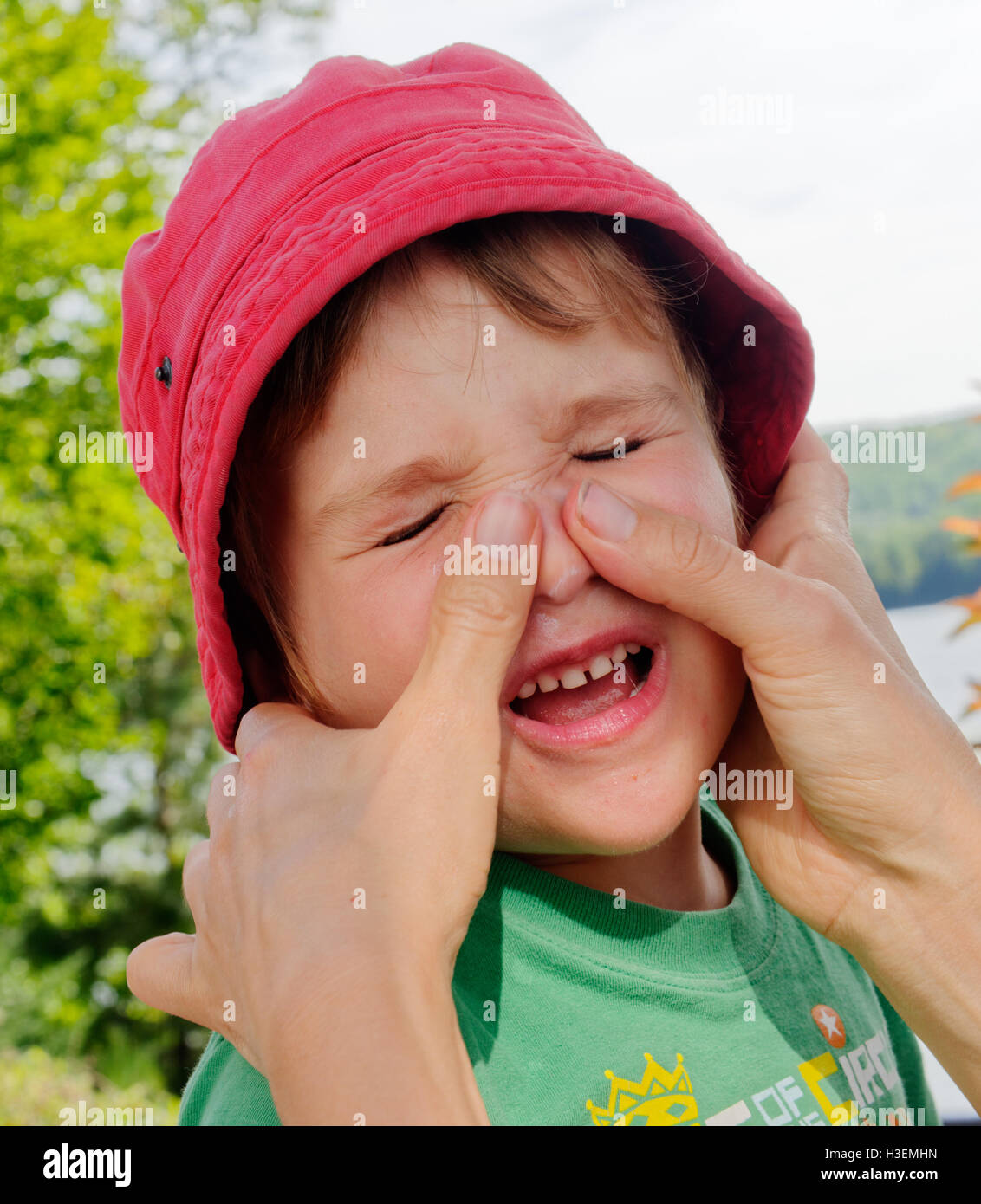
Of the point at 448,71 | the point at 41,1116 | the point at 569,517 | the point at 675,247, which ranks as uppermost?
the point at 448,71

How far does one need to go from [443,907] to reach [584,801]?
37cm

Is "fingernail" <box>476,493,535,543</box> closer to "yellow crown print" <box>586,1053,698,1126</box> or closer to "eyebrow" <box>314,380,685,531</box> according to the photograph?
"eyebrow" <box>314,380,685,531</box>

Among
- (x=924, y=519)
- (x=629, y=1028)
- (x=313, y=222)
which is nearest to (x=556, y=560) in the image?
(x=313, y=222)

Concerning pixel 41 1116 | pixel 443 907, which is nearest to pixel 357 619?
pixel 443 907

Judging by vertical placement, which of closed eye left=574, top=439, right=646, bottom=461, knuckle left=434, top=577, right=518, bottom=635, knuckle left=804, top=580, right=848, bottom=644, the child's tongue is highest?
closed eye left=574, top=439, right=646, bottom=461

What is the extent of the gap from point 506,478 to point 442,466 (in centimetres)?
10

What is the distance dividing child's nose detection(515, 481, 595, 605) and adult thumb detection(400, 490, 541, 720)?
0.10 meters

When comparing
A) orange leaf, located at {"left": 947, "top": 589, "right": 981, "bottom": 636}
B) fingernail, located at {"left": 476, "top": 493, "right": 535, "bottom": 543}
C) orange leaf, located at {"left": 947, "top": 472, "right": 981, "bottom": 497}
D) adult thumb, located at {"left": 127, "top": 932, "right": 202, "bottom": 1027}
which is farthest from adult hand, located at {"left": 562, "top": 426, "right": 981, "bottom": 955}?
orange leaf, located at {"left": 947, "top": 472, "right": 981, "bottom": 497}

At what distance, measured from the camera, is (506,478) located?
1572 mm

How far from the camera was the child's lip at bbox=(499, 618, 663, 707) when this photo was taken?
1592 millimetres

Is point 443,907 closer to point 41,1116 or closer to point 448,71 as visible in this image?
point 448,71

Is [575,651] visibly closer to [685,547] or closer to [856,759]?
[685,547]

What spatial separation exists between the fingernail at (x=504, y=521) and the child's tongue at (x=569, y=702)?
1.08 ft

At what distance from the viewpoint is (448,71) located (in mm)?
1874
